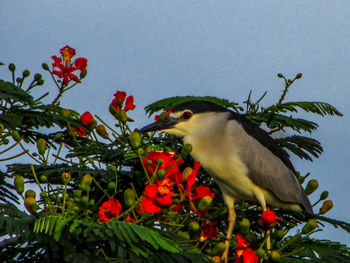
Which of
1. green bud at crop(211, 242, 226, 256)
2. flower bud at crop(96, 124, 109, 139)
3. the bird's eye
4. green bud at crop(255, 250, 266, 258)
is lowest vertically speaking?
green bud at crop(211, 242, 226, 256)

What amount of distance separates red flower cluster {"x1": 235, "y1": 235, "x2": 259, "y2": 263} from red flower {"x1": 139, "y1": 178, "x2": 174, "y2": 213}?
416 mm

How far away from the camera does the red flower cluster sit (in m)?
3.03

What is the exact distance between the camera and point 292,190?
4363mm

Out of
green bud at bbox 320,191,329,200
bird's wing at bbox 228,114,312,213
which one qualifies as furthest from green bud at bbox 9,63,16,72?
green bud at bbox 320,191,329,200

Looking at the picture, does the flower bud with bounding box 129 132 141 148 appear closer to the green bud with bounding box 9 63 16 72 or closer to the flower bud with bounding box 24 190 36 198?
the flower bud with bounding box 24 190 36 198

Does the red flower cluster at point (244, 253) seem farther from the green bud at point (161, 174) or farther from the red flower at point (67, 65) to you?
the red flower at point (67, 65)

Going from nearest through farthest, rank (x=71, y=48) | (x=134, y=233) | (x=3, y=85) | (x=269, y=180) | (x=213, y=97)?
(x=134, y=233), (x=3, y=85), (x=269, y=180), (x=71, y=48), (x=213, y=97)

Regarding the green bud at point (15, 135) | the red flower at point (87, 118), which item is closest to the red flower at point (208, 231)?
the red flower at point (87, 118)

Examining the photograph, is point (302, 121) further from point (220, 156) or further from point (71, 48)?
point (71, 48)

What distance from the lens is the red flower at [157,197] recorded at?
2836 millimetres

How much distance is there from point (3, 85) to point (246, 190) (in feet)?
5.81

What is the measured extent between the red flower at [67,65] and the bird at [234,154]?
0.95 meters

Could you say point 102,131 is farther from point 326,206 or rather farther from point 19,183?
point 326,206

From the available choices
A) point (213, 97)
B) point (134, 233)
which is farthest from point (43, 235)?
point (213, 97)
